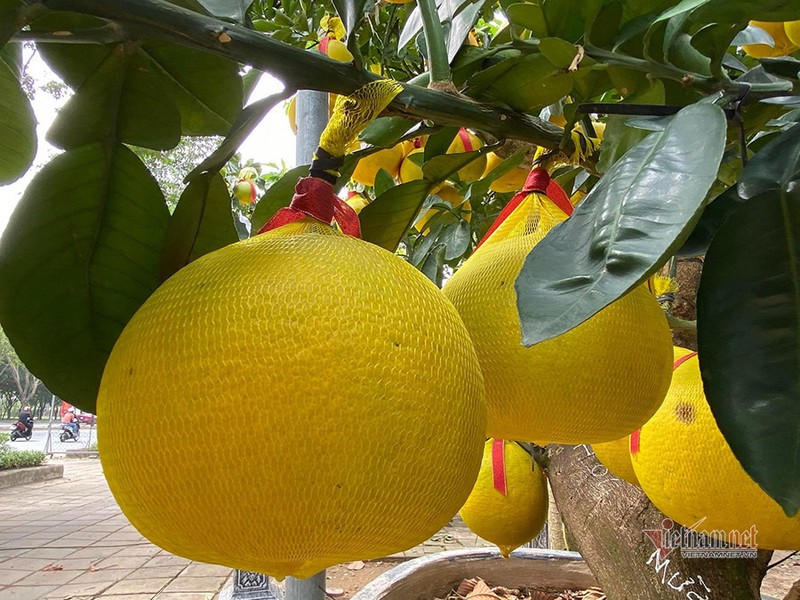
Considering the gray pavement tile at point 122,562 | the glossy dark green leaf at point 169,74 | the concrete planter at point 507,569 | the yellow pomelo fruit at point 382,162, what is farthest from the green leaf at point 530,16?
the gray pavement tile at point 122,562

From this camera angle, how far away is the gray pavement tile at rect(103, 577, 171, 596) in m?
2.96

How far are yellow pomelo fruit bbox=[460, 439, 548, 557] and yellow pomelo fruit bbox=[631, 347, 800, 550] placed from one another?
1.79 feet

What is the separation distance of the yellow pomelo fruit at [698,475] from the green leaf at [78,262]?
44cm

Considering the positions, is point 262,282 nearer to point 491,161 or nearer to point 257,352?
point 257,352

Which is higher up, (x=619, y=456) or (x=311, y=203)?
(x=311, y=203)

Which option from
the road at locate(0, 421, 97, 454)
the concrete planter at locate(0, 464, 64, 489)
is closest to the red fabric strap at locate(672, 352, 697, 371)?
the concrete planter at locate(0, 464, 64, 489)

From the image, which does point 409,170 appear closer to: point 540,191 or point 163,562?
point 540,191

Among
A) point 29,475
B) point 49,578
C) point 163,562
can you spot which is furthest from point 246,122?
point 29,475

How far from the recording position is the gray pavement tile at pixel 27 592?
114 inches

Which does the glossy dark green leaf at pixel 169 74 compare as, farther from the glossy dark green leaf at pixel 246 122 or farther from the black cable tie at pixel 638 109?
the black cable tie at pixel 638 109

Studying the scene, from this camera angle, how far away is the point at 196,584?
3.10 metres

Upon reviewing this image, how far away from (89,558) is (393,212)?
374cm

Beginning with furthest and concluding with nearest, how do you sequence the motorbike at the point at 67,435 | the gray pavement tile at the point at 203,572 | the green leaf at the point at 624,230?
the motorbike at the point at 67,435
the gray pavement tile at the point at 203,572
the green leaf at the point at 624,230

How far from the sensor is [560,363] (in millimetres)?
372
